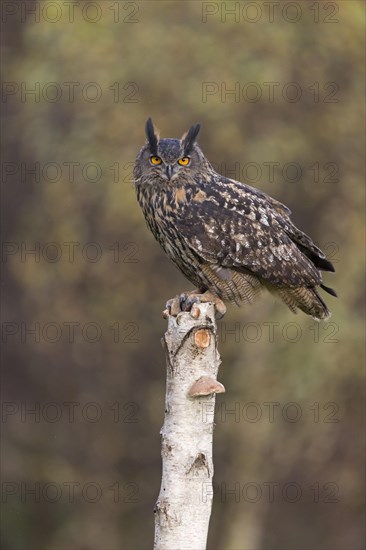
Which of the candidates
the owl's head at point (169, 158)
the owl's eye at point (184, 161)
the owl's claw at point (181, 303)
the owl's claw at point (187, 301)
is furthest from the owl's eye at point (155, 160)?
the owl's claw at point (187, 301)

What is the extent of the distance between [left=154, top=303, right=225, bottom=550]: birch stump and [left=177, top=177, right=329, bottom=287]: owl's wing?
1.31 metres

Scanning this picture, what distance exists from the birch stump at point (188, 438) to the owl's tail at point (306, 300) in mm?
1648

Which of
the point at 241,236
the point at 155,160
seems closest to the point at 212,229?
the point at 241,236

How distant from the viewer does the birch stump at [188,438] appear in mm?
5133

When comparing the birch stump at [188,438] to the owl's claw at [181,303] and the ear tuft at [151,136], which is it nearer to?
the owl's claw at [181,303]

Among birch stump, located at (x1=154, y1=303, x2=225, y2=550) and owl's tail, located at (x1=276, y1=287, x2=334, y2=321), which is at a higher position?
owl's tail, located at (x1=276, y1=287, x2=334, y2=321)

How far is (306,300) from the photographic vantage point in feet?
22.9

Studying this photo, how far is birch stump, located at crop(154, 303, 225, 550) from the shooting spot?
5133 millimetres

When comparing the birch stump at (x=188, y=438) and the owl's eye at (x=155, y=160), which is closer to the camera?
the birch stump at (x=188, y=438)

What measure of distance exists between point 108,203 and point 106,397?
246cm

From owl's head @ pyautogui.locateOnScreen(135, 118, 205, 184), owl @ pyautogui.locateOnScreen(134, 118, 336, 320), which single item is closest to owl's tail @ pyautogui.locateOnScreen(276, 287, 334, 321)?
owl @ pyautogui.locateOnScreen(134, 118, 336, 320)

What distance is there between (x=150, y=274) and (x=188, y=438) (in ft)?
24.0

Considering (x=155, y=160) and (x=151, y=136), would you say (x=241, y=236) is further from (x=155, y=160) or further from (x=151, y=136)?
(x=151, y=136)

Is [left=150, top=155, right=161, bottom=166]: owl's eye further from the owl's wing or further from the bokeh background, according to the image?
the bokeh background
